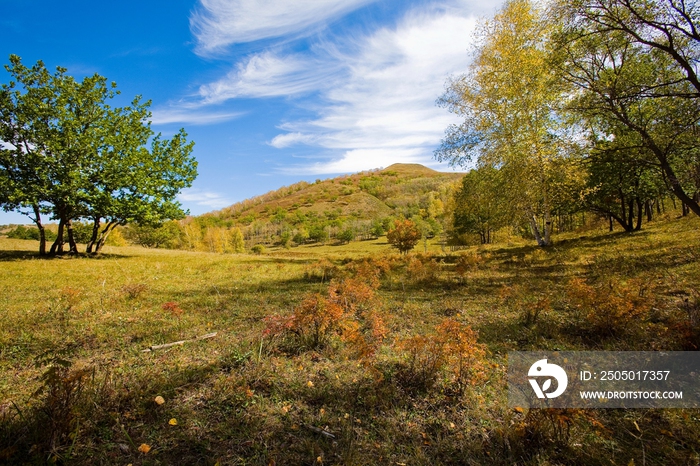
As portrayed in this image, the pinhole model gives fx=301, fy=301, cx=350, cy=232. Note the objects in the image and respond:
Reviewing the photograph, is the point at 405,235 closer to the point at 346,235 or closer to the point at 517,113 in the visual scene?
the point at 517,113

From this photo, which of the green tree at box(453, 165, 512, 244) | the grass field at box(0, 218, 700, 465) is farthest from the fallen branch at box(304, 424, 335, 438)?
the green tree at box(453, 165, 512, 244)

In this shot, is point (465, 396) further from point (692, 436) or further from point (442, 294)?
point (442, 294)

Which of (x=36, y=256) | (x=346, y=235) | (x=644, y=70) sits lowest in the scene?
(x=36, y=256)

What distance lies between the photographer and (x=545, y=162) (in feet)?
51.0

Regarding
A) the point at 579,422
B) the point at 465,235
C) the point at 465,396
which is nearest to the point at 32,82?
the point at 465,396

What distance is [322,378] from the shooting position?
516cm

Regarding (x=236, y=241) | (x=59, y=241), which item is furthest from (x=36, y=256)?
(x=236, y=241)

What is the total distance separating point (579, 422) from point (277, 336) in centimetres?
524

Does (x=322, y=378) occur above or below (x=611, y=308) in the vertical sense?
below

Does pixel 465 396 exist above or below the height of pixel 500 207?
below

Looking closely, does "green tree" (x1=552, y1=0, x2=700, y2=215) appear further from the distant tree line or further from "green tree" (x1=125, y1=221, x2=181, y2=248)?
"green tree" (x1=125, y1=221, x2=181, y2=248)
